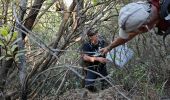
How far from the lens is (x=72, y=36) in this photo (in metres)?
5.22

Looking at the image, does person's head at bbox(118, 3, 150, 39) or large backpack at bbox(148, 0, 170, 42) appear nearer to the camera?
large backpack at bbox(148, 0, 170, 42)

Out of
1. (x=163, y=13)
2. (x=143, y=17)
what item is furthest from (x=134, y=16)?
(x=163, y=13)

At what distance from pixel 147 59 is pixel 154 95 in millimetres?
970

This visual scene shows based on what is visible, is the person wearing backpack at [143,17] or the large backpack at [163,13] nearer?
the large backpack at [163,13]

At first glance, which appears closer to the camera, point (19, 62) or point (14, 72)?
point (19, 62)

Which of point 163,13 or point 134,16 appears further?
point 134,16

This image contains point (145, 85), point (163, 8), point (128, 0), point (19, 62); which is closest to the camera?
point (163, 8)

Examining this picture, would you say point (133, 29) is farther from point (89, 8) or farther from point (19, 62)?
point (89, 8)

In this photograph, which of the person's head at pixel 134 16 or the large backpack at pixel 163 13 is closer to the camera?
the large backpack at pixel 163 13

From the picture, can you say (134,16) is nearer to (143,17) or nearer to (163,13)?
(143,17)

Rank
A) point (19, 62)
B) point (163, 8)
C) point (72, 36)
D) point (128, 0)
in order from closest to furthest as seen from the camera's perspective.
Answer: point (163, 8), point (19, 62), point (72, 36), point (128, 0)

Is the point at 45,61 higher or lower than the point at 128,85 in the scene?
higher

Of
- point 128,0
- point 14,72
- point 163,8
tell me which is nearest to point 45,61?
point 14,72

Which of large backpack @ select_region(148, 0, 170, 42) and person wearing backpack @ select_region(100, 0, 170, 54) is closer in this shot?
large backpack @ select_region(148, 0, 170, 42)
